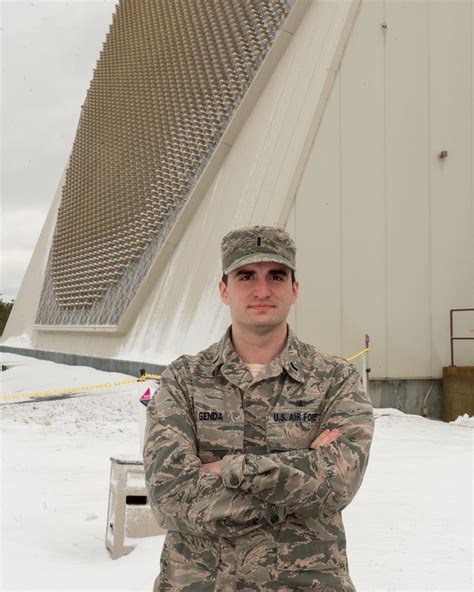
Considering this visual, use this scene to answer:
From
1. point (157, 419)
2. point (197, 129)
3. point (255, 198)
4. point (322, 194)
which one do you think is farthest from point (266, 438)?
point (197, 129)

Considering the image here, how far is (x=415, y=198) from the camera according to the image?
10.9m

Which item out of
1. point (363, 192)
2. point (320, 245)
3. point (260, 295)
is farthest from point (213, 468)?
point (363, 192)

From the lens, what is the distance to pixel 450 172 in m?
11.1

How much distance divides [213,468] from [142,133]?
52.4 ft

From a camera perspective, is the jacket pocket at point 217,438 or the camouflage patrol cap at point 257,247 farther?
the camouflage patrol cap at point 257,247

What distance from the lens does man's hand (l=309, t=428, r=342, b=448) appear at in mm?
2029

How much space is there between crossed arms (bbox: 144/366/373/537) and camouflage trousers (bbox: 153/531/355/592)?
5 cm

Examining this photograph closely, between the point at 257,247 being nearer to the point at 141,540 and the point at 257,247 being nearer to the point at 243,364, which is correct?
the point at 243,364

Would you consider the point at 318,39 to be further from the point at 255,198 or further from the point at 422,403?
the point at 422,403

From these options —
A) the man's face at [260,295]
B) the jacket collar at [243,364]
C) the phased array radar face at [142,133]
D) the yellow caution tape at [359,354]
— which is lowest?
the jacket collar at [243,364]

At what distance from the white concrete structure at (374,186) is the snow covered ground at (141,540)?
1.73 metres

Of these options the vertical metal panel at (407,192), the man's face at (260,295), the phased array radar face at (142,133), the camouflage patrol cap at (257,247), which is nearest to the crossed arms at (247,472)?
the man's face at (260,295)

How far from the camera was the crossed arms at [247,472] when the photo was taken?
191cm

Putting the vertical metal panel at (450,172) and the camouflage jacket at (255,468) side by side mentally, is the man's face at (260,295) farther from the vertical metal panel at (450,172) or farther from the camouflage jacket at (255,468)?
the vertical metal panel at (450,172)
